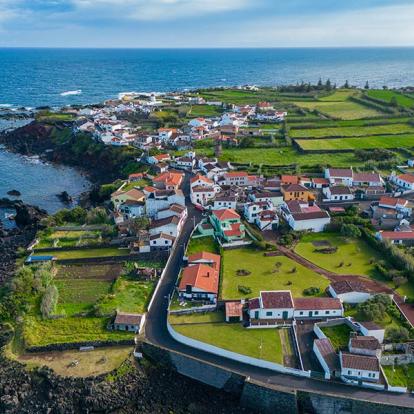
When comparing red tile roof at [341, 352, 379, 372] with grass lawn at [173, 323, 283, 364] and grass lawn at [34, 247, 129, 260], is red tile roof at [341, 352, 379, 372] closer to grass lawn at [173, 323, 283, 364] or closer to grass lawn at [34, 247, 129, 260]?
grass lawn at [173, 323, 283, 364]

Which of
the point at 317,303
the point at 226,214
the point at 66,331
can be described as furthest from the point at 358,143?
the point at 66,331

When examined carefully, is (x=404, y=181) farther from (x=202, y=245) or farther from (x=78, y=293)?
(x=78, y=293)

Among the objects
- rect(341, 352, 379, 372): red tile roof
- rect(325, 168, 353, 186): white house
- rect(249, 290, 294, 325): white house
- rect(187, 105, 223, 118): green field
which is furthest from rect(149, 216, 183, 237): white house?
rect(187, 105, 223, 118): green field

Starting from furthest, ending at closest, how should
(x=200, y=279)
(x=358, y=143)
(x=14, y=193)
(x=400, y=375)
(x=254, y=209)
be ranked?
(x=358, y=143)
(x=14, y=193)
(x=254, y=209)
(x=200, y=279)
(x=400, y=375)

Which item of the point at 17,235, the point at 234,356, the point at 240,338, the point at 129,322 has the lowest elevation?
the point at 17,235

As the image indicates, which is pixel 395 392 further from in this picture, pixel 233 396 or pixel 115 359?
pixel 115 359

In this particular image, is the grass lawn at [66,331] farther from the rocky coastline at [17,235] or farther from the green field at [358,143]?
the green field at [358,143]

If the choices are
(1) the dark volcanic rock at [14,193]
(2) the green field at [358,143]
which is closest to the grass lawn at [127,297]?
(1) the dark volcanic rock at [14,193]
